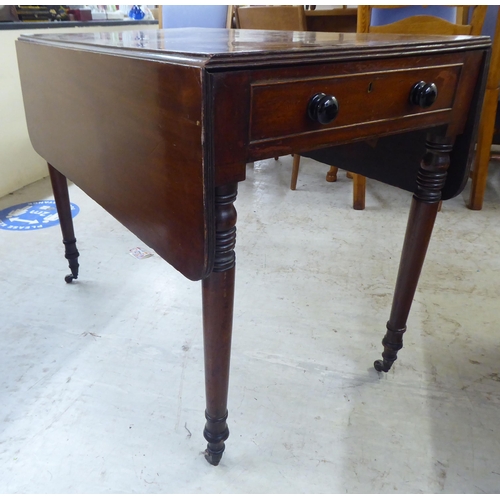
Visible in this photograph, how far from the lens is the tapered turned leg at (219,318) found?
620mm

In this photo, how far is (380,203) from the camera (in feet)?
7.04

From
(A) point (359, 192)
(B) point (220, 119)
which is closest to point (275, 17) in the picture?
(A) point (359, 192)

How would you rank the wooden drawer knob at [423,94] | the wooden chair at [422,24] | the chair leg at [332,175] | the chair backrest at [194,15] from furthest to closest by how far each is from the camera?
the chair leg at [332,175] → the chair backrest at [194,15] → the wooden chair at [422,24] → the wooden drawer knob at [423,94]

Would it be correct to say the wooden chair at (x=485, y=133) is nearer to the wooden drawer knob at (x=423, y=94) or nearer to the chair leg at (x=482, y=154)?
the chair leg at (x=482, y=154)

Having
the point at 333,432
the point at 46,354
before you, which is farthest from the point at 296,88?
the point at 46,354

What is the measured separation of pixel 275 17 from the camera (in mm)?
2309

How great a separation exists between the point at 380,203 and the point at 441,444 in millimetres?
1397

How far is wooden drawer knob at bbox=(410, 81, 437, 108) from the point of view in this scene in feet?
2.35

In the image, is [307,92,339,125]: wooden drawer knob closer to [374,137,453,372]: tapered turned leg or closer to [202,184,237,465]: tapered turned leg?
[202,184,237,465]: tapered turned leg

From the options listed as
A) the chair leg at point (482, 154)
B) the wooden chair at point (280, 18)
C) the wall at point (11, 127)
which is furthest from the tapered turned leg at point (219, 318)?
the wall at point (11, 127)

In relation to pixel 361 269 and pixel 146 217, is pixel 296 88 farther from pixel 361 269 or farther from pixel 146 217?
pixel 361 269

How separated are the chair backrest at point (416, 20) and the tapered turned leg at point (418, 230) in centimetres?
105

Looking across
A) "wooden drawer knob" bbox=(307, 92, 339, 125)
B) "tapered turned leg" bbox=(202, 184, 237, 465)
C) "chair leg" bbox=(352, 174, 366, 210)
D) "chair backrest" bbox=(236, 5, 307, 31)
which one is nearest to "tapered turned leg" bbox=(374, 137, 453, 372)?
"wooden drawer knob" bbox=(307, 92, 339, 125)

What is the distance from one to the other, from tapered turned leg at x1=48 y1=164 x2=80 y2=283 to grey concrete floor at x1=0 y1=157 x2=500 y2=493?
0.07 meters
